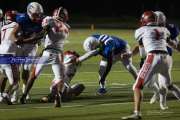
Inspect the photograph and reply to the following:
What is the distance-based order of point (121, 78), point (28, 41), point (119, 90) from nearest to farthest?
point (28, 41) → point (119, 90) → point (121, 78)

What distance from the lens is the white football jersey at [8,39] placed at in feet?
42.7

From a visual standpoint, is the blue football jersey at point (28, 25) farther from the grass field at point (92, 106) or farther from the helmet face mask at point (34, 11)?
the grass field at point (92, 106)

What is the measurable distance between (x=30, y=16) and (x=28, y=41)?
573 mm

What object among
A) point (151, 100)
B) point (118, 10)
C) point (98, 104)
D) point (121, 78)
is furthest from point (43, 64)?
point (118, 10)

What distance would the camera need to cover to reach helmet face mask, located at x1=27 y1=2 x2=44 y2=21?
516 inches

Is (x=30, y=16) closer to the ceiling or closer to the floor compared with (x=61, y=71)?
closer to the ceiling

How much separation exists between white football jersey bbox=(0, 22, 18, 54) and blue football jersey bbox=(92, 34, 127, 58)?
2.47 metres

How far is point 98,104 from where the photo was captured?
13.2 m

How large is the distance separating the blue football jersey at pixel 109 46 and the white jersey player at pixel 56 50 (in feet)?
6.97

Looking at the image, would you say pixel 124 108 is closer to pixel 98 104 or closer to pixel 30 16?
pixel 98 104

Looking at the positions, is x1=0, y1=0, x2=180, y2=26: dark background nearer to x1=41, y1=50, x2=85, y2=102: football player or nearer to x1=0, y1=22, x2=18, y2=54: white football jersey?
x1=41, y1=50, x2=85, y2=102: football player

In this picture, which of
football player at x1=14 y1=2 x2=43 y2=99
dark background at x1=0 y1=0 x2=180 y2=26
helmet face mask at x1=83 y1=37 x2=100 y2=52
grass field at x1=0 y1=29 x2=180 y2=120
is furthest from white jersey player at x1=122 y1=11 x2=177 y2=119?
dark background at x1=0 y1=0 x2=180 y2=26

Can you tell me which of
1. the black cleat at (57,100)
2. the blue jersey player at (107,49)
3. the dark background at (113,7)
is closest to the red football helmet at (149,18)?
the black cleat at (57,100)

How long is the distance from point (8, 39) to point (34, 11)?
0.74m
